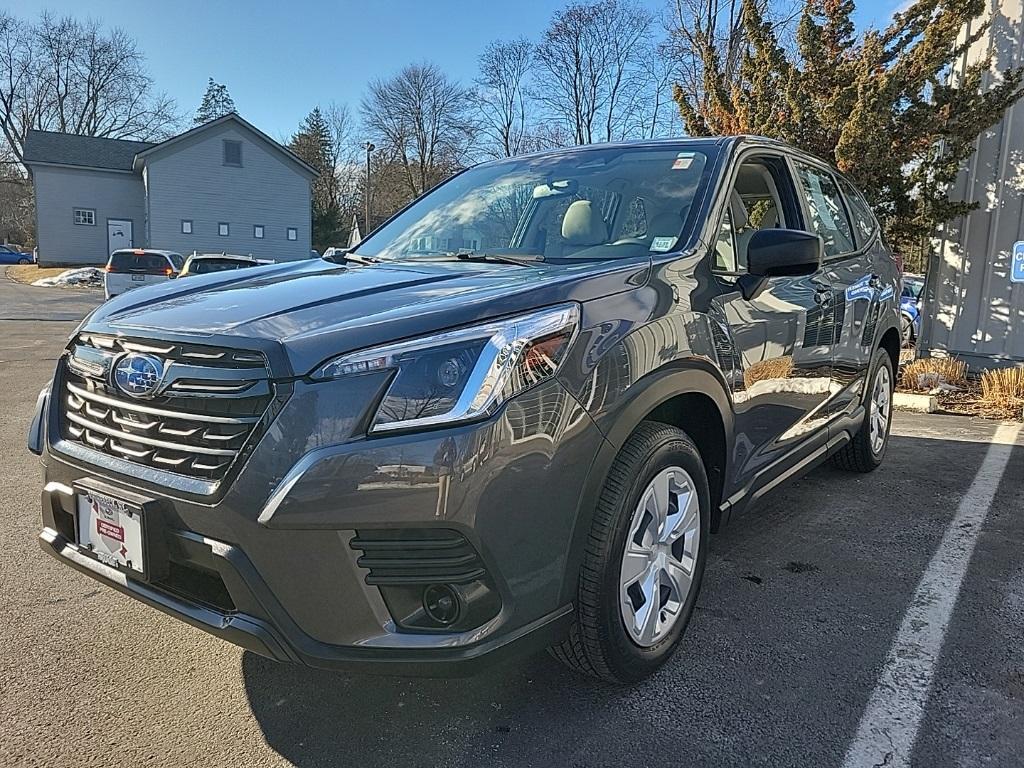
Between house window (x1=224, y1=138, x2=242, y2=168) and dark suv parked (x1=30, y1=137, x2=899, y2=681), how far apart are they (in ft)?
113

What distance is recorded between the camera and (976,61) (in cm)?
821

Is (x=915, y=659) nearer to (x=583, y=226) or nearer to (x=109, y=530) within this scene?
(x=583, y=226)

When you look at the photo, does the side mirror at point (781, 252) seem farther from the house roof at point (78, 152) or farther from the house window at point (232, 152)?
the house roof at point (78, 152)

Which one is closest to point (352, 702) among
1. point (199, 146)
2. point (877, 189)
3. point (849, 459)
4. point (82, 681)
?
point (82, 681)

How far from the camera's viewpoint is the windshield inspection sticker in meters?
3.11

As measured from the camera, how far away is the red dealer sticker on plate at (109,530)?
6.61 feet

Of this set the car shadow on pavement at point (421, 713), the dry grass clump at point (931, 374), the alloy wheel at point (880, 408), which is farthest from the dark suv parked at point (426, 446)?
A: the dry grass clump at point (931, 374)

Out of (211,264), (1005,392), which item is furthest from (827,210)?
(211,264)

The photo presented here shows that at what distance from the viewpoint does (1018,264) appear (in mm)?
7852

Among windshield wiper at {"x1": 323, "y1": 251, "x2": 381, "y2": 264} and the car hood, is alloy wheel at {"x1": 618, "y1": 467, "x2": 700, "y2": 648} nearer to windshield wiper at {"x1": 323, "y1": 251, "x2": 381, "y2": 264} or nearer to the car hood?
the car hood

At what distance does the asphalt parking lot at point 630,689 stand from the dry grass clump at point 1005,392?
400 cm

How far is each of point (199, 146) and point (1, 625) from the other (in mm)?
34565

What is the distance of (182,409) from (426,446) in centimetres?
65

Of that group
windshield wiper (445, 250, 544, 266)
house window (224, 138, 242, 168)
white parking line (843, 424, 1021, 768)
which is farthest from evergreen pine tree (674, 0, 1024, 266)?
house window (224, 138, 242, 168)
